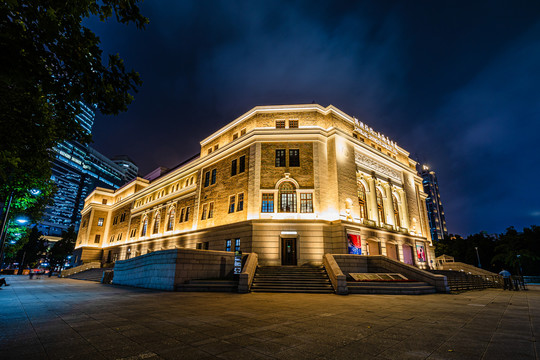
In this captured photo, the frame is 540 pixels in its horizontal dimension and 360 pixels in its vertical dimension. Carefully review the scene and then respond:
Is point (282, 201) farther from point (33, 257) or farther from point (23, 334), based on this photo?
point (33, 257)

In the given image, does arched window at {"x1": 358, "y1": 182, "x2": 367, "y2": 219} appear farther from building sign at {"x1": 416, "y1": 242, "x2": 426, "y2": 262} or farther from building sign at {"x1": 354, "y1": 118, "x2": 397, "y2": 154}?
building sign at {"x1": 416, "y1": 242, "x2": 426, "y2": 262}

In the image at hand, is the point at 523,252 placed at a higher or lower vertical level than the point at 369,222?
lower

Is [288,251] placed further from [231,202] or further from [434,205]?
[434,205]

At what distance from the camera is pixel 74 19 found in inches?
273

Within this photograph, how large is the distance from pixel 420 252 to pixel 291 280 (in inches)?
989

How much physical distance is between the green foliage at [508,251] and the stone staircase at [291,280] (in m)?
47.3

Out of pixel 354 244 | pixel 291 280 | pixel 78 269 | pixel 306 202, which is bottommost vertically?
pixel 78 269

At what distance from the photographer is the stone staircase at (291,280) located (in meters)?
16.3

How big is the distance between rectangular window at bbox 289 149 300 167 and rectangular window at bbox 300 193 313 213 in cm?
336

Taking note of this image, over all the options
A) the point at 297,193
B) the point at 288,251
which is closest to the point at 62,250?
the point at 288,251

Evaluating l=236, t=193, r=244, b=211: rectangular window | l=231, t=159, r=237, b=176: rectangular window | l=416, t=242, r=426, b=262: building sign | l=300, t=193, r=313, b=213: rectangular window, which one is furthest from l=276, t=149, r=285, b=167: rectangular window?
l=416, t=242, r=426, b=262: building sign

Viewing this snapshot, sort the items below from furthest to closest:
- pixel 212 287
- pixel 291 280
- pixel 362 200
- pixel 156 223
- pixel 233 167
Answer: pixel 156 223, pixel 233 167, pixel 362 200, pixel 291 280, pixel 212 287

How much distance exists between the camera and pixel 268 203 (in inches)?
977

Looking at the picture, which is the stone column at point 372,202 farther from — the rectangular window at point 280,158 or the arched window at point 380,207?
the rectangular window at point 280,158
